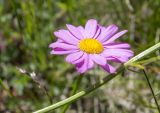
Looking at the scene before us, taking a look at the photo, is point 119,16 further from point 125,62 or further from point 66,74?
point 125,62

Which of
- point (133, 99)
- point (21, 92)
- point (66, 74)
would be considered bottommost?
point (133, 99)

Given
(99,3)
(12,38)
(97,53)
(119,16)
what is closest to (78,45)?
(97,53)

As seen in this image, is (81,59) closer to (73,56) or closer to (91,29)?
(73,56)

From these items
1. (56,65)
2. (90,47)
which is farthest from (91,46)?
(56,65)

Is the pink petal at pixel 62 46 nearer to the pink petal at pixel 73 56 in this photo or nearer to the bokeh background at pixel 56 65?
the pink petal at pixel 73 56

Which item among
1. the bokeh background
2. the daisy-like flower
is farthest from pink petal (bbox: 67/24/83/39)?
the bokeh background

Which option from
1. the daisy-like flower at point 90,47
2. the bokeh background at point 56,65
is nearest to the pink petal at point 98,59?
the daisy-like flower at point 90,47
